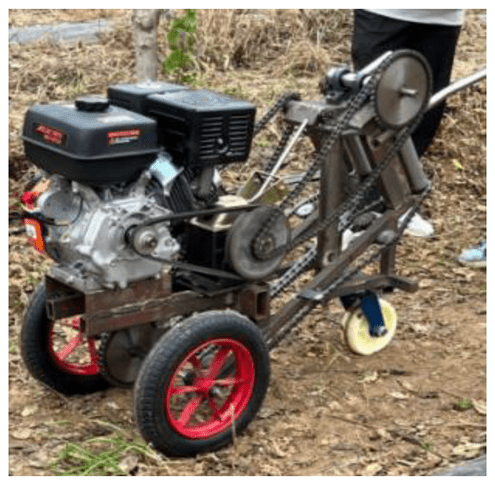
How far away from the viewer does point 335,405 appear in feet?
14.2

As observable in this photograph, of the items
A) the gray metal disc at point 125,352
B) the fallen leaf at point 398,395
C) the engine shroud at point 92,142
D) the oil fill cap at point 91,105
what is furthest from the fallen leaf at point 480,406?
the oil fill cap at point 91,105

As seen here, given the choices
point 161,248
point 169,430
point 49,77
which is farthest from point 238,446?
point 49,77

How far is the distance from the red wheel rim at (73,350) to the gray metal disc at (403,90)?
1.36 meters

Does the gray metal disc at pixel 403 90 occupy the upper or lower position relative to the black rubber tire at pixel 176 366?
upper

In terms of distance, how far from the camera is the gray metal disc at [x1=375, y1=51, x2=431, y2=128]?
162 inches

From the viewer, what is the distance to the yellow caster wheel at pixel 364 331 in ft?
15.3

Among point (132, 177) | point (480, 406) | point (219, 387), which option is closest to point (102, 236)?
point (132, 177)

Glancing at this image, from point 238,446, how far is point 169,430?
324 mm

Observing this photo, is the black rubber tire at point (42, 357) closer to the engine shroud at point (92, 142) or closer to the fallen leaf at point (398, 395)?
the engine shroud at point (92, 142)

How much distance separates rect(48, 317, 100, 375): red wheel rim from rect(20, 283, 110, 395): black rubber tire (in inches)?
0.7

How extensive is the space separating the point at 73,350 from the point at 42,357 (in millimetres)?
230

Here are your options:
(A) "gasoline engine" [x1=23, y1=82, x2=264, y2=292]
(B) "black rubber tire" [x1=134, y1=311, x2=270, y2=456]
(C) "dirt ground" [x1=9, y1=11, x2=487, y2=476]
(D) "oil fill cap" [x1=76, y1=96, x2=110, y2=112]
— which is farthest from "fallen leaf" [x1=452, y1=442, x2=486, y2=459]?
(D) "oil fill cap" [x1=76, y1=96, x2=110, y2=112]

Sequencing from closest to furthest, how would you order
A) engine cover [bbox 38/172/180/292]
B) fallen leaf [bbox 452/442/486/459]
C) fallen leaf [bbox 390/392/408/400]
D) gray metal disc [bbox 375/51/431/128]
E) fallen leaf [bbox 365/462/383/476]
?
engine cover [bbox 38/172/180/292]
fallen leaf [bbox 365/462/383/476]
fallen leaf [bbox 452/442/486/459]
gray metal disc [bbox 375/51/431/128]
fallen leaf [bbox 390/392/408/400]

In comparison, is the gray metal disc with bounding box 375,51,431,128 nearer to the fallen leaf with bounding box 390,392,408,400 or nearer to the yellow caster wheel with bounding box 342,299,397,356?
the yellow caster wheel with bounding box 342,299,397,356
